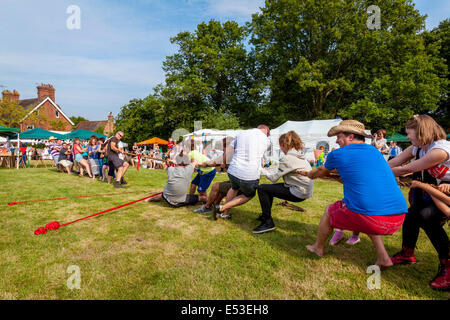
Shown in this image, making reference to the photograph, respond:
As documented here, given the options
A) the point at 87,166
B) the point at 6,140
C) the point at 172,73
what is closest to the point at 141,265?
the point at 87,166

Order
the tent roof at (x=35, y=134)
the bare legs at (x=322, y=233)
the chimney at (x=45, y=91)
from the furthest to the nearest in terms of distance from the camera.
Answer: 1. the chimney at (x=45, y=91)
2. the tent roof at (x=35, y=134)
3. the bare legs at (x=322, y=233)

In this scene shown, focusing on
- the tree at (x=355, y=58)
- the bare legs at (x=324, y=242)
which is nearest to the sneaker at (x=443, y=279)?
the bare legs at (x=324, y=242)

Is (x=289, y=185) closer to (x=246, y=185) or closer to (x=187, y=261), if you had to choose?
(x=246, y=185)

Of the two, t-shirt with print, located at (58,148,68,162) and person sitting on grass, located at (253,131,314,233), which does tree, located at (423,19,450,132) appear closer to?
person sitting on grass, located at (253,131,314,233)

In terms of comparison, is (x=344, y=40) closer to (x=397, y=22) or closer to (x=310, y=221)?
(x=397, y=22)

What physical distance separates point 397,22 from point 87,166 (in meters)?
28.3

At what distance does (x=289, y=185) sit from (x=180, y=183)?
2307 mm

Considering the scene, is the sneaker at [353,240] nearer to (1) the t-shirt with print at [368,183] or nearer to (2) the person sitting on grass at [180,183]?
(1) the t-shirt with print at [368,183]

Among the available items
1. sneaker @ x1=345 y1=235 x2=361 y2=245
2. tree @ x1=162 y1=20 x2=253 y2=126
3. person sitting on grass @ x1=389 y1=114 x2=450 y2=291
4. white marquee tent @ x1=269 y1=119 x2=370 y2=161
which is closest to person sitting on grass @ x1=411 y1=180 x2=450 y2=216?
person sitting on grass @ x1=389 y1=114 x2=450 y2=291

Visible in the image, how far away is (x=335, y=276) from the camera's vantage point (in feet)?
8.71

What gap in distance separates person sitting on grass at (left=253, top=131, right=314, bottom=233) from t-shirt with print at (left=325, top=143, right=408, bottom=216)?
4.14 ft

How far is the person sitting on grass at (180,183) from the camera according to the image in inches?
201

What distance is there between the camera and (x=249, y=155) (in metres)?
4.06

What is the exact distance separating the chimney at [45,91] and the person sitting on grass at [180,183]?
153 feet
